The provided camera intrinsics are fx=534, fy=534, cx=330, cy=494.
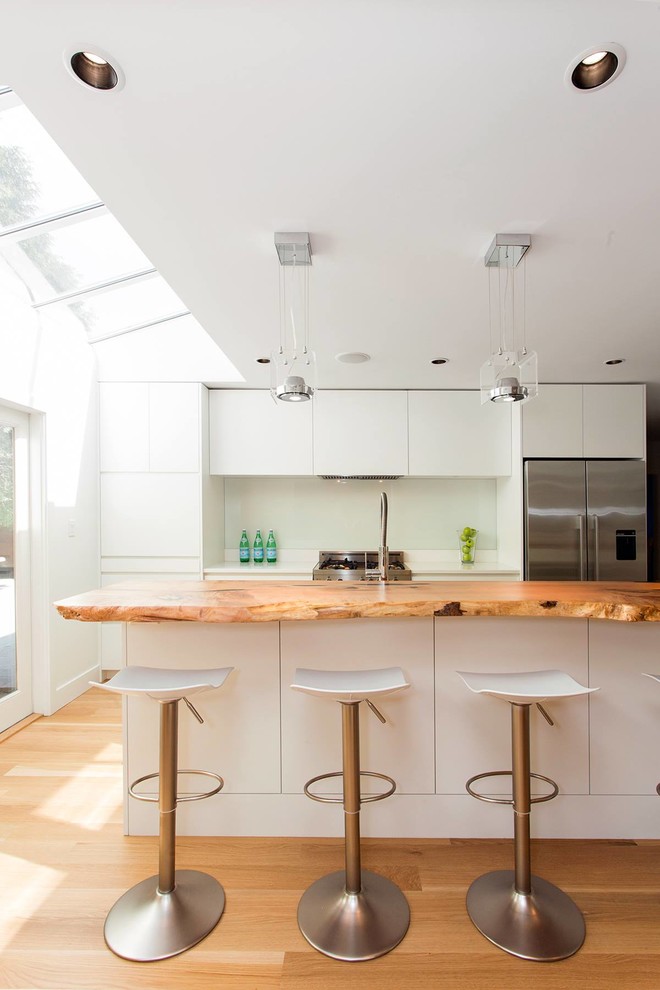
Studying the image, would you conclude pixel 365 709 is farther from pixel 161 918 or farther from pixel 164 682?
pixel 161 918

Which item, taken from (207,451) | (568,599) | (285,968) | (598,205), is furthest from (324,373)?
(285,968)

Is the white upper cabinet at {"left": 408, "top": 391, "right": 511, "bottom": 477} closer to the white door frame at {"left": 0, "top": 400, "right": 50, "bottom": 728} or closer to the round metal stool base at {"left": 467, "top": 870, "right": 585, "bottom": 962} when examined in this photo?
the white door frame at {"left": 0, "top": 400, "right": 50, "bottom": 728}

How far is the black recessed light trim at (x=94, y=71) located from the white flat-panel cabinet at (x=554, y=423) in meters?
3.56

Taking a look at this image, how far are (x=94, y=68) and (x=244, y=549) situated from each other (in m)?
3.80

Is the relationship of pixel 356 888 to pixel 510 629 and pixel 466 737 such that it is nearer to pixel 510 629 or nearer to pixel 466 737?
pixel 466 737

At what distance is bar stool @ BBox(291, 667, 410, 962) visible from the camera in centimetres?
160

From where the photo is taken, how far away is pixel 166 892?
1756mm

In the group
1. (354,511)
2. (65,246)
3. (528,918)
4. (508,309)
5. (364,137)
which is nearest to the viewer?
(364,137)

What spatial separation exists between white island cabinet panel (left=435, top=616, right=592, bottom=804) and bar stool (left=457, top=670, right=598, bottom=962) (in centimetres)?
28

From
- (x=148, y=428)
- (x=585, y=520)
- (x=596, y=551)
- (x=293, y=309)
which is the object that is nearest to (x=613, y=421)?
(x=585, y=520)

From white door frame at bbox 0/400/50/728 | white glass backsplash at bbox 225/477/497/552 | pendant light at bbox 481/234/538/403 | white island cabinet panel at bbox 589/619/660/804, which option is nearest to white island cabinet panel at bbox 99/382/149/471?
white door frame at bbox 0/400/50/728

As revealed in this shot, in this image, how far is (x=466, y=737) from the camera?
2.13 metres

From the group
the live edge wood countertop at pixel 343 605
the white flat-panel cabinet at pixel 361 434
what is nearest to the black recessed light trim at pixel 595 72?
the live edge wood countertop at pixel 343 605

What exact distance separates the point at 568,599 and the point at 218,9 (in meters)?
1.89
